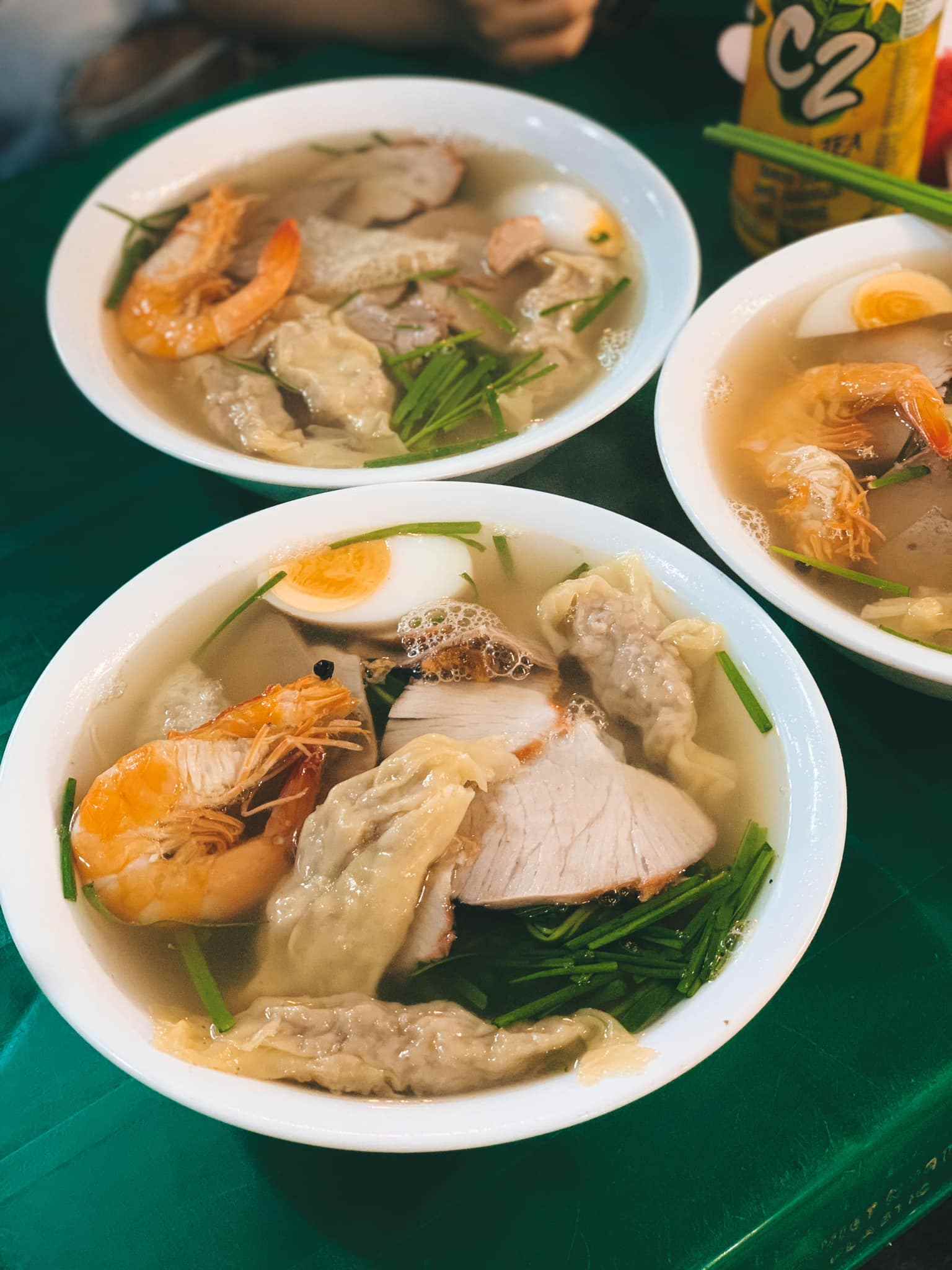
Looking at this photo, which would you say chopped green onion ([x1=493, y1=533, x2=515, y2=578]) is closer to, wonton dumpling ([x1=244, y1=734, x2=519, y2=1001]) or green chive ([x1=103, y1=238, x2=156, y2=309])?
wonton dumpling ([x1=244, y1=734, x2=519, y2=1001])

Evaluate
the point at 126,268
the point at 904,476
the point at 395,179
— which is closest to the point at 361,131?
the point at 395,179

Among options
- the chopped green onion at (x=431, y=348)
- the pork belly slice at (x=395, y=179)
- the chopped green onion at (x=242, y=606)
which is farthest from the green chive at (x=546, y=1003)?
the pork belly slice at (x=395, y=179)

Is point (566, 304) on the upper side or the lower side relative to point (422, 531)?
upper

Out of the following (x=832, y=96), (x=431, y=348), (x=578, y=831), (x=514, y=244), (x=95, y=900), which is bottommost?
(x=95, y=900)

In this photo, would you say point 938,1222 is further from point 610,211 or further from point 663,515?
point 610,211

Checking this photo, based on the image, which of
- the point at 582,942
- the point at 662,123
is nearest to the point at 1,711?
the point at 582,942

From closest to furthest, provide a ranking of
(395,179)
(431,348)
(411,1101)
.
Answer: (411,1101), (431,348), (395,179)

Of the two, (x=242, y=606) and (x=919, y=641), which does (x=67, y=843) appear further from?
(x=919, y=641)

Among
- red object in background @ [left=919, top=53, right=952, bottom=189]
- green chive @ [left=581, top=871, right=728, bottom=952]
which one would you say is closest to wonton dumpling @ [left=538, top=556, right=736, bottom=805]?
green chive @ [left=581, top=871, right=728, bottom=952]
